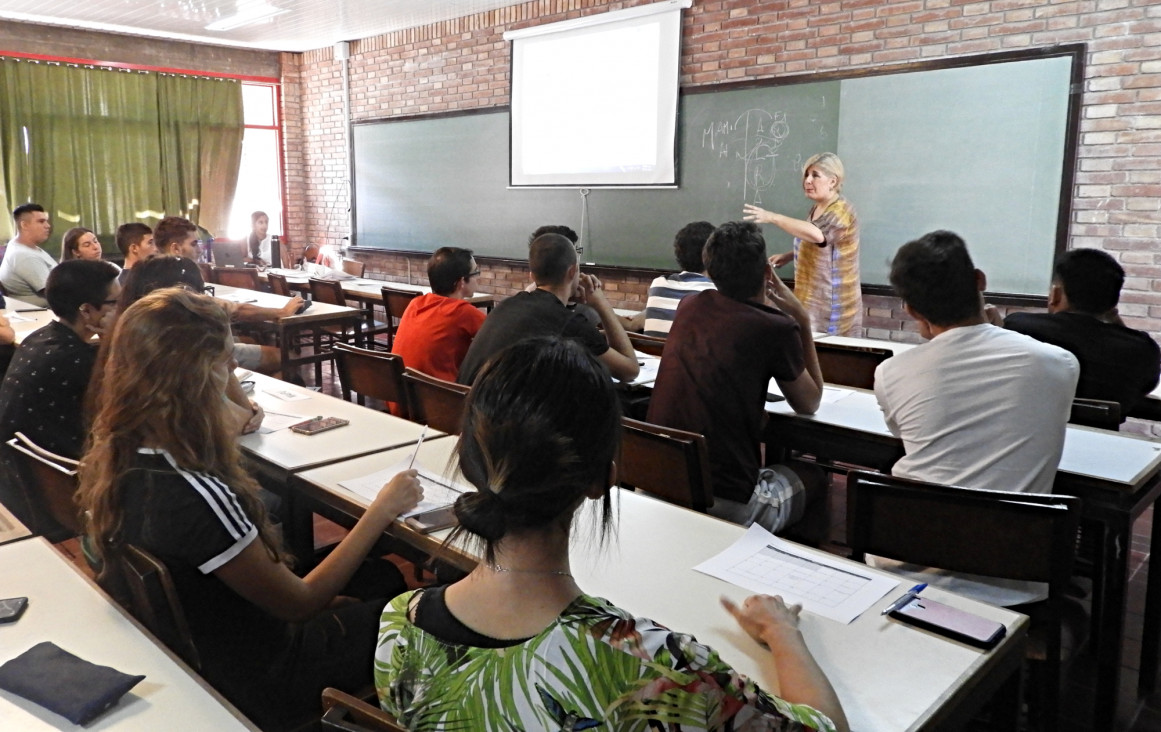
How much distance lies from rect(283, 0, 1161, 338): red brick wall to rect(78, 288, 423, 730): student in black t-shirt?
437 cm

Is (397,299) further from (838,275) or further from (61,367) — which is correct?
(61,367)

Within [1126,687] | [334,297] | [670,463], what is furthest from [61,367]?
[334,297]

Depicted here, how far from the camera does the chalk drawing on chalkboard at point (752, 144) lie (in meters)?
5.67

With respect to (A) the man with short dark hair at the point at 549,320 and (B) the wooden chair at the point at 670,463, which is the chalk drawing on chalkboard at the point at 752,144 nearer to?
(A) the man with short dark hair at the point at 549,320

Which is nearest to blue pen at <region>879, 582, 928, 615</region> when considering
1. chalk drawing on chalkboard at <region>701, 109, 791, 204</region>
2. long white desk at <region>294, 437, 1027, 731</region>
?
long white desk at <region>294, 437, 1027, 731</region>

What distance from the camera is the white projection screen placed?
6.26 meters

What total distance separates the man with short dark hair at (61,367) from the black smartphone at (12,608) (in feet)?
3.59

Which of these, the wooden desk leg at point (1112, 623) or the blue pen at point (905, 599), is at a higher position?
the blue pen at point (905, 599)

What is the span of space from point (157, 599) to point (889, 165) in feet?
16.0

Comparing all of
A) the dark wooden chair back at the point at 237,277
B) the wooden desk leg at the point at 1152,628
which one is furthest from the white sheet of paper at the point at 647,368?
the dark wooden chair back at the point at 237,277

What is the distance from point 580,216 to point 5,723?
20.1 feet

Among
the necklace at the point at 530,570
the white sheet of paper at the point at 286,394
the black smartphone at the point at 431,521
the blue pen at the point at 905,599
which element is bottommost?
the white sheet of paper at the point at 286,394

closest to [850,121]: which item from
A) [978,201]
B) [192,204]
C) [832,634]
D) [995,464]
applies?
[978,201]

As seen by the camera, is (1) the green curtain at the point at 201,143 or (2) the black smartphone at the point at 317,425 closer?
(2) the black smartphone at the point at 317,425
